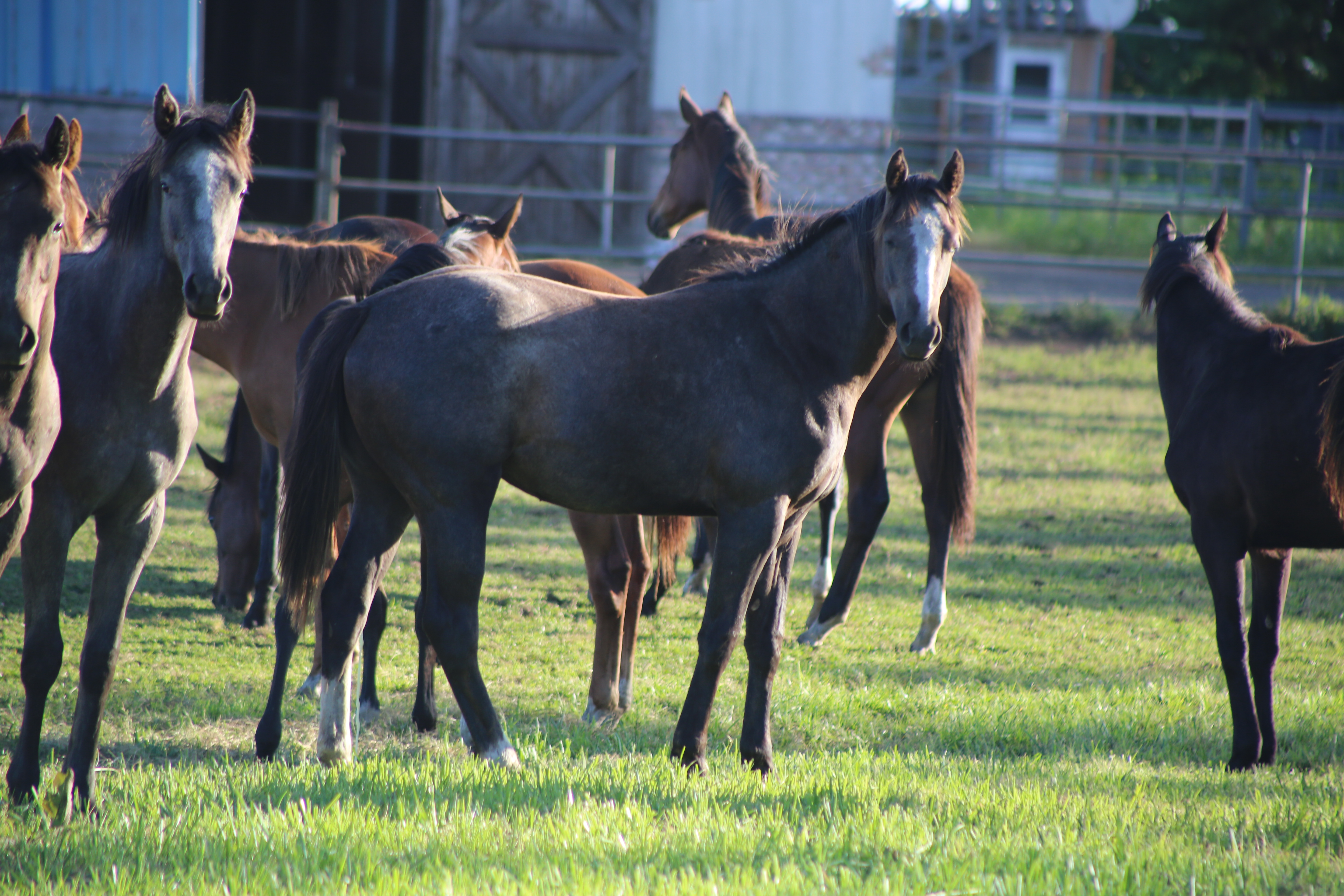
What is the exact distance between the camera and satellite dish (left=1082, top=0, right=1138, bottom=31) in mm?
28688

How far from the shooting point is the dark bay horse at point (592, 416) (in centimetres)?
355

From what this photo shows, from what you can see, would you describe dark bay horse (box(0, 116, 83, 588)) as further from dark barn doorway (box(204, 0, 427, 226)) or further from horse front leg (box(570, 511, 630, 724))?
dark barn doorway (box(204, 0, 427, 226))

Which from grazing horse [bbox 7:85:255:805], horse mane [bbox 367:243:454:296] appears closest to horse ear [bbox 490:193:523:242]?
horse mane [bbox 367:243:454:296]

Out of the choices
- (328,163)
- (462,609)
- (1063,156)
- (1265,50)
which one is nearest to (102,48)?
(328,163)

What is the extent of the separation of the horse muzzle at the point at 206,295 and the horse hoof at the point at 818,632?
145 inches

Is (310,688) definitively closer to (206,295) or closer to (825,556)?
(206,295)

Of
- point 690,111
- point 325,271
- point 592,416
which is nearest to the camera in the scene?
point 592,416

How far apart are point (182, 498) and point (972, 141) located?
28.5 feet

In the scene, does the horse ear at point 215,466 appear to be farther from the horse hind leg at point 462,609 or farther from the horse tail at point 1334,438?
the horse tail at point 1334,438

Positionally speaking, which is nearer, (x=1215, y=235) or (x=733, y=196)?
(x=1215, y=235)

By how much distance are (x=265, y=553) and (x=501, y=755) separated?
2.52 m

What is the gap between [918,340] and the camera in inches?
137

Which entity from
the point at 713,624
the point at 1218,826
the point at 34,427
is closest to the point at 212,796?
the point at 34,427

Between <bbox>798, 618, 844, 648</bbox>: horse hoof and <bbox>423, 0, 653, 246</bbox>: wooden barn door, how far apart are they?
368 inches
